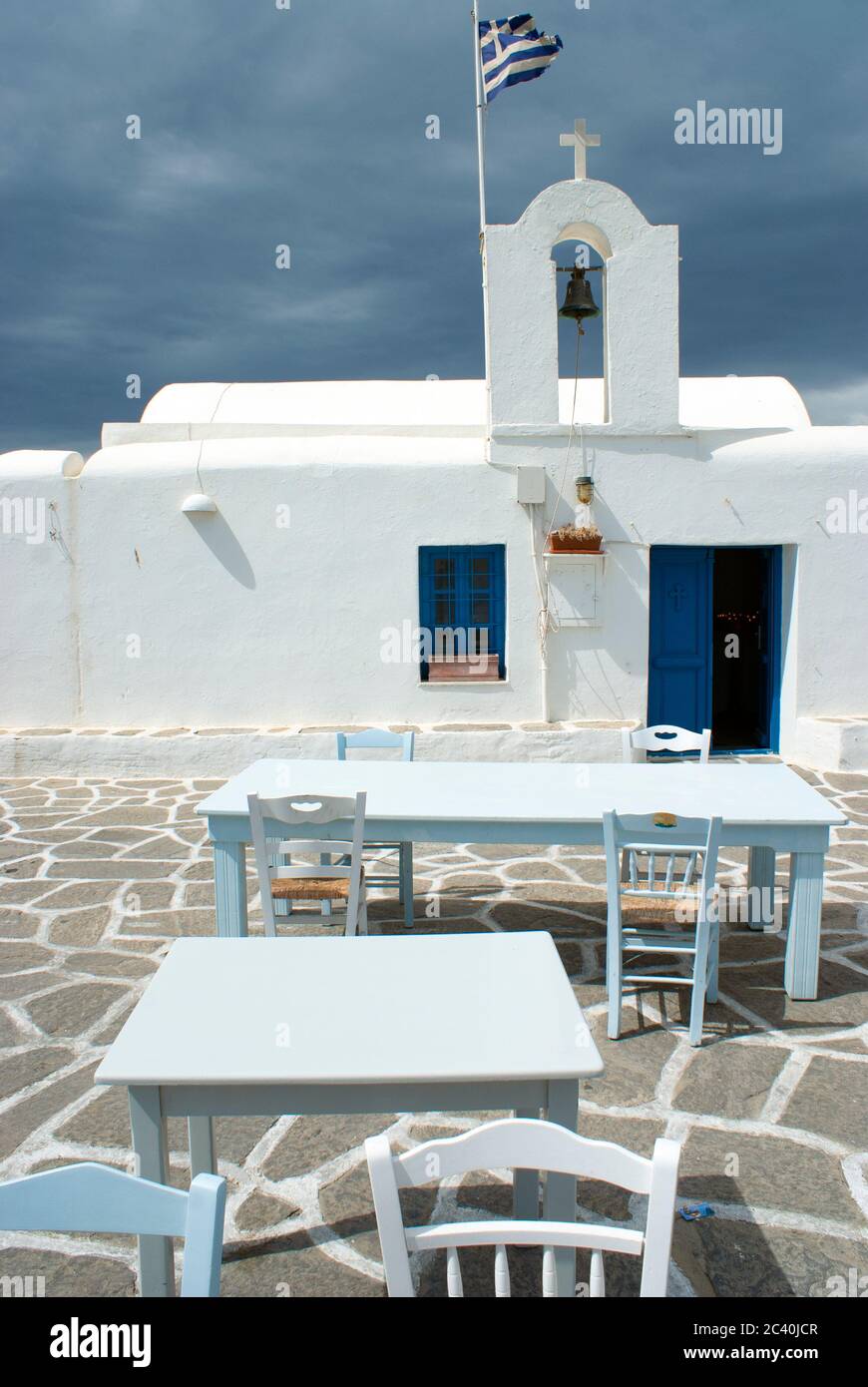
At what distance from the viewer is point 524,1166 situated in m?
1.72

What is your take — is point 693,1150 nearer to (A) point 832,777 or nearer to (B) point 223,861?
(B) point 223,861

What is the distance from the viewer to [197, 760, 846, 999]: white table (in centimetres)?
424

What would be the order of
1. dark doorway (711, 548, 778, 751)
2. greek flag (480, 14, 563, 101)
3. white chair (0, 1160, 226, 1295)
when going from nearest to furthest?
white chair (0, 1160, 226, 1295), greek flag (480, 14, 563, 101), dark doorway (711, 548, 778, 751)

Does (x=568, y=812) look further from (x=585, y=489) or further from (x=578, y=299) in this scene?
(x=578, y=299)

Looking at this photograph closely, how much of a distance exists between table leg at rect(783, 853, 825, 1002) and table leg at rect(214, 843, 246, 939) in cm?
245

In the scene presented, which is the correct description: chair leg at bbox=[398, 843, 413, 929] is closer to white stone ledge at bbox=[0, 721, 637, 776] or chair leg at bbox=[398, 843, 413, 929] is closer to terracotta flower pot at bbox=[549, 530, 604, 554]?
white stone ledge at bbox=[0, 721, 637, 776]

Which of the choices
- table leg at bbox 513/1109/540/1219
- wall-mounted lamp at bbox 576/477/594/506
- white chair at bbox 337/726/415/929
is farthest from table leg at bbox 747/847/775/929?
wall-mounted lamp at bbox 576/477/594/506

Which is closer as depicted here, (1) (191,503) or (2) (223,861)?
(2) (223,861)

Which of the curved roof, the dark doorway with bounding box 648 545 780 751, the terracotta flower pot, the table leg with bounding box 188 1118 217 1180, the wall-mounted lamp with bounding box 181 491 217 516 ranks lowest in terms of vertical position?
the table leg with bounding box 188 1118 217 1180

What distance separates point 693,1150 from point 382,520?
7.18m

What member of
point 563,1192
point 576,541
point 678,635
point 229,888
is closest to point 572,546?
point 576,541

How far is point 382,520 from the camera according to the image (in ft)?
31.3

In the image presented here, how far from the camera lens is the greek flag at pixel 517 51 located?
8.38m

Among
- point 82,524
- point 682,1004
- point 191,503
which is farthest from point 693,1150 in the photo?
point 82,524
